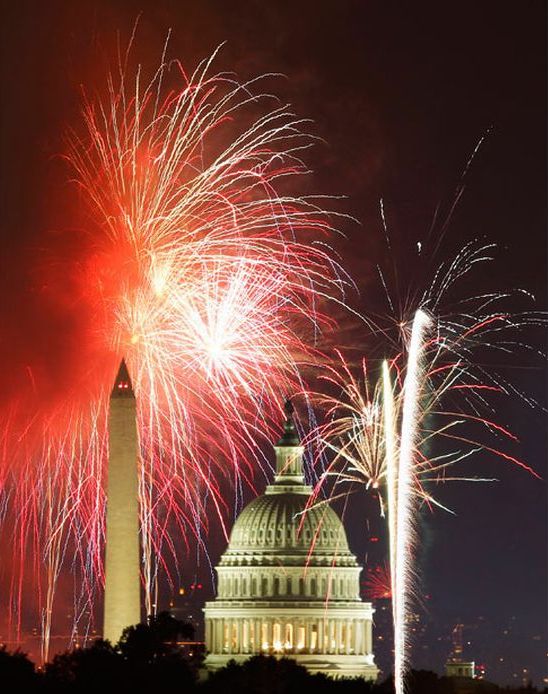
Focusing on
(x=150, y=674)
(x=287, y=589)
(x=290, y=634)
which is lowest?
(x=150, y=674)

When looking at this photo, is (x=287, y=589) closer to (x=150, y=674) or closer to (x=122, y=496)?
(x=150, y=674)

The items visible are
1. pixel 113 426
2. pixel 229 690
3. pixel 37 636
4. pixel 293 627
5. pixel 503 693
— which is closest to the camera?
pixel 113 426

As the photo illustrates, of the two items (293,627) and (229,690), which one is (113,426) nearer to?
(229,690)

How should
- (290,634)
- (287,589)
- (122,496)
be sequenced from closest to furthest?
(122,496) < (290,634) < (287,589)

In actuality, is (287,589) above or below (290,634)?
above

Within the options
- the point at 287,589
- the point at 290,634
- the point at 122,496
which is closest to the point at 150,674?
the point at 122,496

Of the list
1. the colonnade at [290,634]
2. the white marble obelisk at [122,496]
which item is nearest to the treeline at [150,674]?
the white marble obelisk at [122,496]

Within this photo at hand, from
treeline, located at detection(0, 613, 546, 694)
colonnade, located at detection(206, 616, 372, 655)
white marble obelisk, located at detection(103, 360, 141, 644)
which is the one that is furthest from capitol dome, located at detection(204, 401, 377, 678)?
white marble obelisk, located at detection(103, 360, 141, 644)

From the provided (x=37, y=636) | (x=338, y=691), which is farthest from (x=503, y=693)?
(x=37, y=636)
